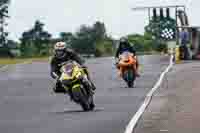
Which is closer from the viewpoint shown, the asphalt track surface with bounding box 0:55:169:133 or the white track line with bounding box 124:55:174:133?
the white track line with bounding box 124:55:174:133

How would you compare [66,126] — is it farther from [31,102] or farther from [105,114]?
[31,102]

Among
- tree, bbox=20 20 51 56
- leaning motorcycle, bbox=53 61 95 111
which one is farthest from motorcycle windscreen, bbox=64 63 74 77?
tree, bbox=20 20 51 56

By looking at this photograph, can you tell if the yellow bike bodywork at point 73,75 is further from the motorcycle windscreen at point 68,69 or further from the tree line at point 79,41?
the tree line at point 79,41

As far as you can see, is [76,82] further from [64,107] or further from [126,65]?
[126,65]

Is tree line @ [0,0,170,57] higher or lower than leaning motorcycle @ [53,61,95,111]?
lower

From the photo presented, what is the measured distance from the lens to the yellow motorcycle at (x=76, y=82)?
2291 cm

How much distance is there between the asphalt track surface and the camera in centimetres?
1920

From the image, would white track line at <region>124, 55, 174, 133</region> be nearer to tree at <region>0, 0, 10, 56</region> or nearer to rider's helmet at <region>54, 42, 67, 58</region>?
rider's helmet at <region>54, 42, 67, 58</region>

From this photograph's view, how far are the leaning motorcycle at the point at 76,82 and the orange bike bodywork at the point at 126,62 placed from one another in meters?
9.93

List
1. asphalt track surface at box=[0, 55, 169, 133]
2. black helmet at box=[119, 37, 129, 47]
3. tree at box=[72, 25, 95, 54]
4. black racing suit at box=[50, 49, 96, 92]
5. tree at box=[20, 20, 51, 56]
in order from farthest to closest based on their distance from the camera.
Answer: tree at box=[20, 20, 51, 56], tree at box=[72, 25, 95, 54], black helmet at box=[119, 37, 129, 47], black racing suit at box=[50, 49, 96, 92], asphalt track surface at box=[0, 55, 169, 133]

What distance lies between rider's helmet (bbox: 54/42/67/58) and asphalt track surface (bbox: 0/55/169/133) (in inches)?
49.1

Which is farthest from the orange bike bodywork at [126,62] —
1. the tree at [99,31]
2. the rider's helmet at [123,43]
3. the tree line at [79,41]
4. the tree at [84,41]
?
the tree at [99,31]

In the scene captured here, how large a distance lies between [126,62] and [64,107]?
27.6 ft

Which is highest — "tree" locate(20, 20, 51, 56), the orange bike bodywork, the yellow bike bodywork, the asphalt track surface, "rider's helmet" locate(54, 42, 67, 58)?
"rider's helmet" locate(54, 42, 67, 58)
